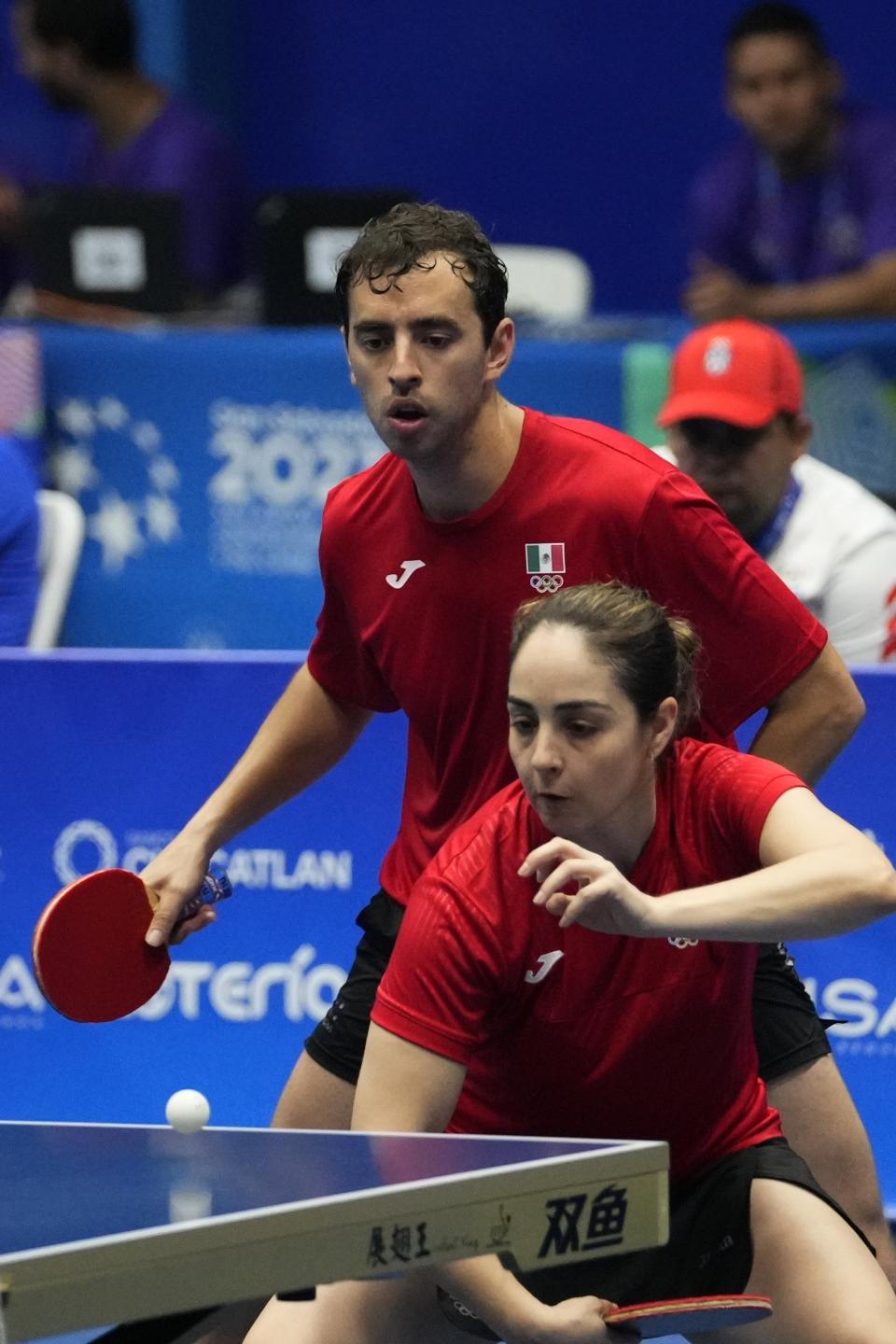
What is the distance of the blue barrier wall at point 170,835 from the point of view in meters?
4.57

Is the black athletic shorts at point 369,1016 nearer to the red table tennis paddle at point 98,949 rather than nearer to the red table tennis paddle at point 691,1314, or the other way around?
the red table tennis paddle at point 98,949

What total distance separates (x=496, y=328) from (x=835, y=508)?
5.63 feet

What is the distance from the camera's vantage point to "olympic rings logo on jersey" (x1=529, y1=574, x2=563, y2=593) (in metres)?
3.15

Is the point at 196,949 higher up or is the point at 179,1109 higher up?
the point at 179,1109

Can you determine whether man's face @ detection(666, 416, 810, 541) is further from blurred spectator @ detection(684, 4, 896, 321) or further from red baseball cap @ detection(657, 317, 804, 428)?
blurred spectator @ detection(684, 4, 896, 321)

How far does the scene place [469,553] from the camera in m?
3.18

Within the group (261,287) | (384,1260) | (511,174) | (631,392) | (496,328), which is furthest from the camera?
(511,174)

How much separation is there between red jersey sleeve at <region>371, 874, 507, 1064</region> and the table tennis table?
1.30 ft

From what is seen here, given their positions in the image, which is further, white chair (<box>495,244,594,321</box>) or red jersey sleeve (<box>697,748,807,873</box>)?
white chair (<box>495,244,594,321</box>)

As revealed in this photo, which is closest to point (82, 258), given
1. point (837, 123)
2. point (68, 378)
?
point (68, 378)

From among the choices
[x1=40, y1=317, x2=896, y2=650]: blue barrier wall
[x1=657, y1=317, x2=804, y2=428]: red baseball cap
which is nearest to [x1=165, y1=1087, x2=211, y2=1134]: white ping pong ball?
[x1=657, y1=317, x2=804, y2=428]: red baseball cap

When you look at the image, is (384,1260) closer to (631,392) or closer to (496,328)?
(496,328)

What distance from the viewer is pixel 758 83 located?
729 centimetres

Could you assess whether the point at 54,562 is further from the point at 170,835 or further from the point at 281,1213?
the point at 281,1213
